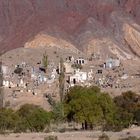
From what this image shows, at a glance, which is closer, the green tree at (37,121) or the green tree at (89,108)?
the green tree at (89,108)

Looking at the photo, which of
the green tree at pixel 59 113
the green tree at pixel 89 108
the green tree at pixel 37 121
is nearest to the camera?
the green tree at pixel 89 108

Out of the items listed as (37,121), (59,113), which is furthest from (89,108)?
(37,121)

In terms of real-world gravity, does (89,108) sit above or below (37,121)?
above

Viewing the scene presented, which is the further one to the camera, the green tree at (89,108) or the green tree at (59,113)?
the green tree at (59,113)

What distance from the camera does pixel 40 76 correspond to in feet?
455

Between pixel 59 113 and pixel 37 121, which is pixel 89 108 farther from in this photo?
pixel 37 121

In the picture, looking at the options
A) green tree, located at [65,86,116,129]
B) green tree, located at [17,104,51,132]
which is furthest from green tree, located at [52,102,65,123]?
green tree, located at [17,104,51,132]

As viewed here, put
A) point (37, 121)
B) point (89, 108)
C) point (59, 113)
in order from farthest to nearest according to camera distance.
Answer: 1. point (59, 113)
2. point (37, 121)
3. point (89, 108)

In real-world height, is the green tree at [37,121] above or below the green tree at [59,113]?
below

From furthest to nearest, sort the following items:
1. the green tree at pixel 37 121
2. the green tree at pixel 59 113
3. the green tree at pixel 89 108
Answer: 1. the green tree at pixel 59 113
2. the green tree at pixel 37 121
3. the green tree at pixel 89 108

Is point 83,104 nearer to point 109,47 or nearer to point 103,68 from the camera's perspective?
point 103,68

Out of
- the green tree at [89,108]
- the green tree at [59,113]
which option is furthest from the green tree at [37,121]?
the green tree at [89,108]

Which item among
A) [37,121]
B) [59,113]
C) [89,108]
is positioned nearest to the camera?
[89,108]

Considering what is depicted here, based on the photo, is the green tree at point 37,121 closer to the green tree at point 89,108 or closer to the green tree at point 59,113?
the green tree at point 59,113
